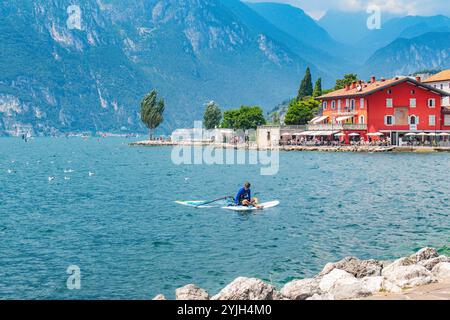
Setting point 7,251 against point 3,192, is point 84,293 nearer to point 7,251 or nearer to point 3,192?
point 7,251

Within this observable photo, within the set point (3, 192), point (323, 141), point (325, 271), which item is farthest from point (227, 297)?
point (323, 141)

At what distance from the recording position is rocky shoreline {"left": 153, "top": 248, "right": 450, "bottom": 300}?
14.6 meters

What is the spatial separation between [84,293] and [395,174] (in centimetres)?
4708

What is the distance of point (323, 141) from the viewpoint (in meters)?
112

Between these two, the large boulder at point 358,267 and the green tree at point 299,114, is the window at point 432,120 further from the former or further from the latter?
the large boulder at point 358,267

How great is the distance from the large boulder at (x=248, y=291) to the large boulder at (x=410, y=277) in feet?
11.5

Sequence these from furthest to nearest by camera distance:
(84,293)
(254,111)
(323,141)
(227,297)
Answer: (254,111)
(323,141)
(84,293)
(227,297)

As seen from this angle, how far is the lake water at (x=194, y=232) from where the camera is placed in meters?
20.7

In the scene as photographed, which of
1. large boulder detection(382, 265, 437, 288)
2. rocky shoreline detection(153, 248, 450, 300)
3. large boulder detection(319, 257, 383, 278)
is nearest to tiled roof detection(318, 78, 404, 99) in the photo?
rocky shoreline detection(153, 248, 450, 300)

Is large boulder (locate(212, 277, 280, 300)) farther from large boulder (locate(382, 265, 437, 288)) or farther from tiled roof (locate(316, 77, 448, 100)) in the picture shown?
tiled roof (locate(316, 77, 448, 100))

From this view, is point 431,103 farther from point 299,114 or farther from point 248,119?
point 248,119
